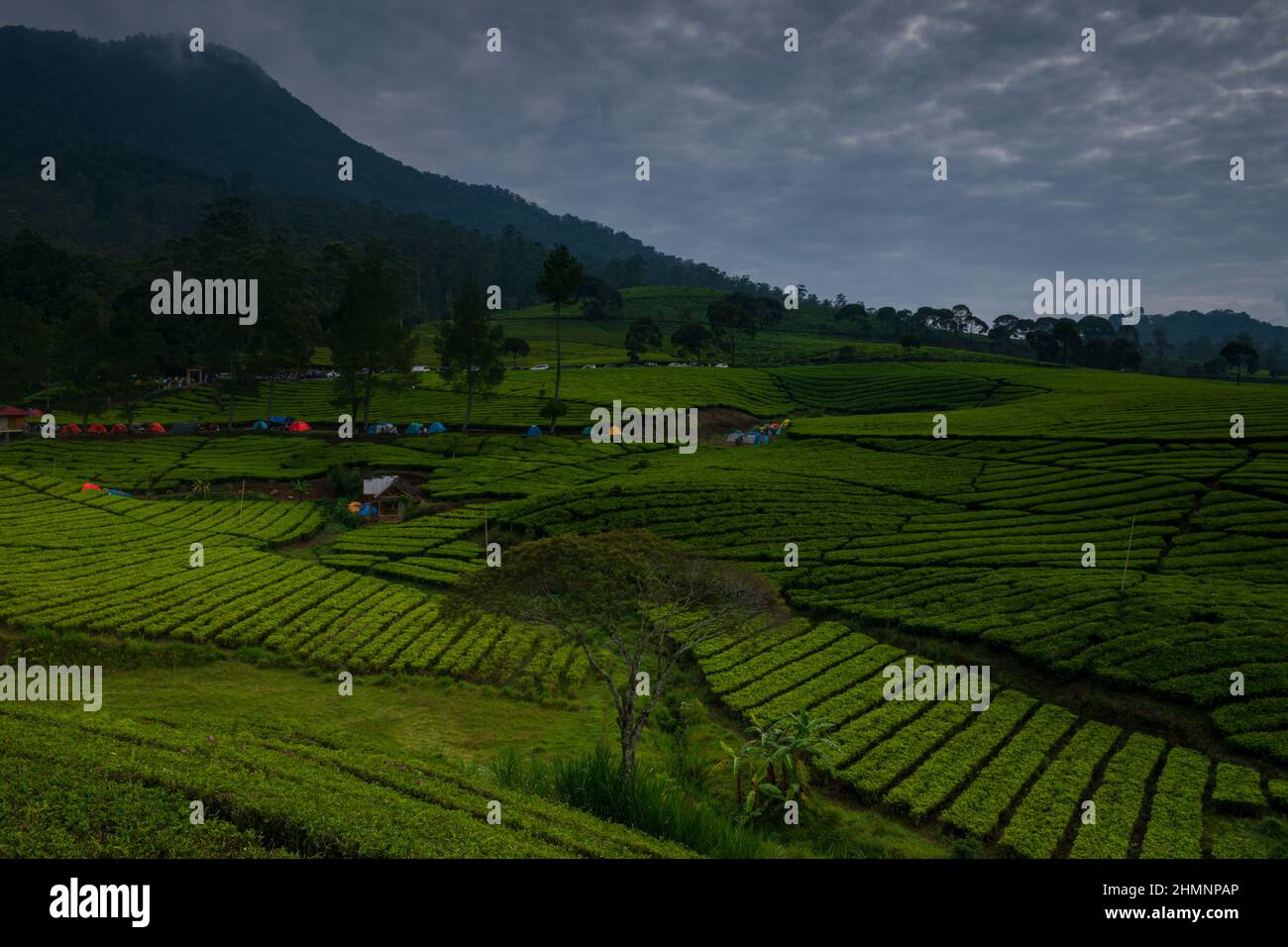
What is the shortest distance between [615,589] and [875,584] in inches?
676

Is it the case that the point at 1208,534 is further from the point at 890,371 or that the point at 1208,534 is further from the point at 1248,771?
the point at 890,371

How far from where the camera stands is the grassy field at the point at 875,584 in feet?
70.3

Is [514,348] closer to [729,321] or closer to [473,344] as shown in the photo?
[473,344]

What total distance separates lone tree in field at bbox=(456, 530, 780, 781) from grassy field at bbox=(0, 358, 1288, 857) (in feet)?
9.07

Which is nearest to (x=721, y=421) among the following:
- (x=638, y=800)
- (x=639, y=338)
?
(x=639, y=338)

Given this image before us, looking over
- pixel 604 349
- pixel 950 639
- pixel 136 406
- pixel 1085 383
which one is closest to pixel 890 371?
pixel 1085 383

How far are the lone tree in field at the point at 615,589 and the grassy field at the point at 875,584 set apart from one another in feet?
9.07

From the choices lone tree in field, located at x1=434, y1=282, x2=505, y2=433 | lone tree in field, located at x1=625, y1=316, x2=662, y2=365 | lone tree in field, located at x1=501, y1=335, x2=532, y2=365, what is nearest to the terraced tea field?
lone tree in field, located at x1=434, y1=282, x2=505, y2=433

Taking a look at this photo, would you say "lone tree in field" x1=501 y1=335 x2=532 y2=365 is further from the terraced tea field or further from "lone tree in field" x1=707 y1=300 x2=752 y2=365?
the terraced tea field

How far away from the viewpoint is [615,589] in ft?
73.5

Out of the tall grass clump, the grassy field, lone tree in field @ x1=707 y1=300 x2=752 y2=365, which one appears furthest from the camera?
lone tree in field @ x1=707 y1=300 x2=752 y2=365

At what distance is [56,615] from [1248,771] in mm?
38813

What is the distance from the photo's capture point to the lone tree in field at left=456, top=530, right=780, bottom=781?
72.6 feet
